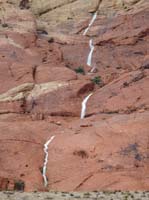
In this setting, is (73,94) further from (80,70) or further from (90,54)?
(90,54)

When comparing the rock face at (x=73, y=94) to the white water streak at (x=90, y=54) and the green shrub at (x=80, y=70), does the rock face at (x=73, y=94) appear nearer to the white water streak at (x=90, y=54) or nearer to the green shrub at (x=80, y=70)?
the green shrub at (x=80, y=70)

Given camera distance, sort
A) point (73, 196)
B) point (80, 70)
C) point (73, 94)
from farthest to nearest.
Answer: point (80, 70), point (73, 94), point (73, 196)

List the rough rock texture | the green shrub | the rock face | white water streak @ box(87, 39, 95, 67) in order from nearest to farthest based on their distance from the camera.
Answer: the rough rock texture → the rock face → the green shrub → white water streak @ box(87, 39, 95, 67)

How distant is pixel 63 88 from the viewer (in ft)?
157

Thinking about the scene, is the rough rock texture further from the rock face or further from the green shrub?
the green shrub

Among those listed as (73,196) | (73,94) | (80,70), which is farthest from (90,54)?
(73,196)

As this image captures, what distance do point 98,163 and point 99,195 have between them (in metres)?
7.91

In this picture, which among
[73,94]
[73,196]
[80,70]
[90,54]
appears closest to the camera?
[73,196]

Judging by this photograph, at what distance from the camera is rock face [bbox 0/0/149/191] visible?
3800 centimetres

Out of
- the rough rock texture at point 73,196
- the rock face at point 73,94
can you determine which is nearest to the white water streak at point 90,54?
the rock face at point 73,94

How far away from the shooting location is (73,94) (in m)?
47.2

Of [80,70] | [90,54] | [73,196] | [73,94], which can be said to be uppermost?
[73,196]

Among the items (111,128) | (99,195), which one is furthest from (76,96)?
(99,195)

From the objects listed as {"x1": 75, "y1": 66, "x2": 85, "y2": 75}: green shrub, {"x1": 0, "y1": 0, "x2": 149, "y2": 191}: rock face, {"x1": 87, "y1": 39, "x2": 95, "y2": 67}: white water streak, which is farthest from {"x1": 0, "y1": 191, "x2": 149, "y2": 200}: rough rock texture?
{"x1": 87, "y1": 39, "x2": 95, "y2": 67}: white water streak
